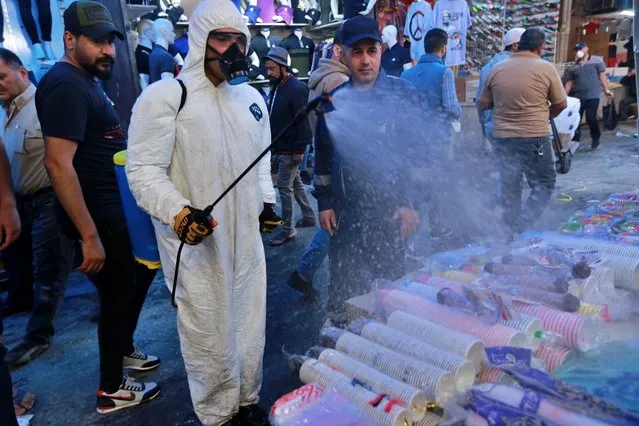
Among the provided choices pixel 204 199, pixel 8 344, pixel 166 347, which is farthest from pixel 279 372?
pixel 8 344

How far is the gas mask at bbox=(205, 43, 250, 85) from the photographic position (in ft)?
7.28

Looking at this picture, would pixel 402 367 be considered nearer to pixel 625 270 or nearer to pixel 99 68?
pixel 625 270

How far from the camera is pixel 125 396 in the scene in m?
2.92

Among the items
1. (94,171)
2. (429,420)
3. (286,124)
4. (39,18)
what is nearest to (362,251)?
(429,420)

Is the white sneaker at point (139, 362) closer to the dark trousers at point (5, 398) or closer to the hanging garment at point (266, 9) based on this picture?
the dark trousers at point (5, 398)

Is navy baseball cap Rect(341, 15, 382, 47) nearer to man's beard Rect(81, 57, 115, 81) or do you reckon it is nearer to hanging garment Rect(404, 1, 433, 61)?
man's beard Rect(81, 57, 115, 81)

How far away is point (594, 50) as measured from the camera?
47.5ft

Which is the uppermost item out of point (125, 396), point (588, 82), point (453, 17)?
point (453, 17)

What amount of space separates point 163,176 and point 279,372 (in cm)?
172

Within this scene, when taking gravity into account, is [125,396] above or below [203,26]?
below

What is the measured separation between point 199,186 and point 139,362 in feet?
5.71

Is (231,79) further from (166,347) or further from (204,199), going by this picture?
(166,347)

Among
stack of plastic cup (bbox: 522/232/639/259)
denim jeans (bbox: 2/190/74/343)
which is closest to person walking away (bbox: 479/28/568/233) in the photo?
stack of plastic cup (bbox: 522/232/639/259)

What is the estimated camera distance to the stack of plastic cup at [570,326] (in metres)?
1.91
